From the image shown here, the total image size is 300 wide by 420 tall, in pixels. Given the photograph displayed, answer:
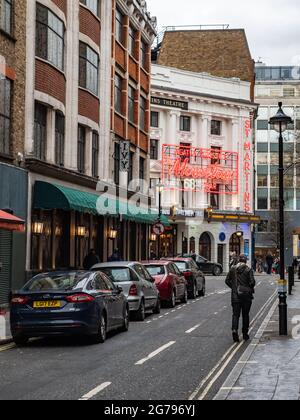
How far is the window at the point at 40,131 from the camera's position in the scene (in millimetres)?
27672

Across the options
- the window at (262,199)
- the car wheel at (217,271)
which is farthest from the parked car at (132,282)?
the window at (262,199)

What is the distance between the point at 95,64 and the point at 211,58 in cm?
4093

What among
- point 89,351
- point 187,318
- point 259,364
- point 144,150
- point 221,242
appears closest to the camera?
point 259,364

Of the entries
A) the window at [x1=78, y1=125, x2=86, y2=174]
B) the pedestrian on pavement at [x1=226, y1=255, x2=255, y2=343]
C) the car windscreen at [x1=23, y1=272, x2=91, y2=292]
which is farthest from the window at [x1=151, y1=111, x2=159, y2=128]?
the pedestrian on pavement at [x1=226, y1=255, x2=255, y2=343]

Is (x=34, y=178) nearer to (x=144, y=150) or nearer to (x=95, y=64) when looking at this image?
(x=95, y=64)

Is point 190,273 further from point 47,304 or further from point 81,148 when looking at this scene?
point 47,304

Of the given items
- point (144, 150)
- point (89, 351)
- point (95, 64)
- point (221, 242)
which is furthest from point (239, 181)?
point (89, 351)

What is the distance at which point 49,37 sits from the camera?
28.5 m

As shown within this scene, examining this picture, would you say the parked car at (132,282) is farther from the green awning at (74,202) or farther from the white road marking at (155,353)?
the green awning at (74,202)

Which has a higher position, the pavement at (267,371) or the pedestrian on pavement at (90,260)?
the pedestrian on pavement at (90,260)

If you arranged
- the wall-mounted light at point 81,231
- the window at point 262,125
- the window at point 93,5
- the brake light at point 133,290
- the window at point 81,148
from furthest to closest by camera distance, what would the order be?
1. the window at point 262,125
2. the window at point 93,5
3. the window at point 81,148
4. the wall-mounted light at point 81,231
5. the brake light at point 133,290

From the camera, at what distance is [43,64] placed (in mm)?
27906

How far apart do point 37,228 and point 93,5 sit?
39.9ft

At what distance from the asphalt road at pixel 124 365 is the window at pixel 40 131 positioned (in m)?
9.51
